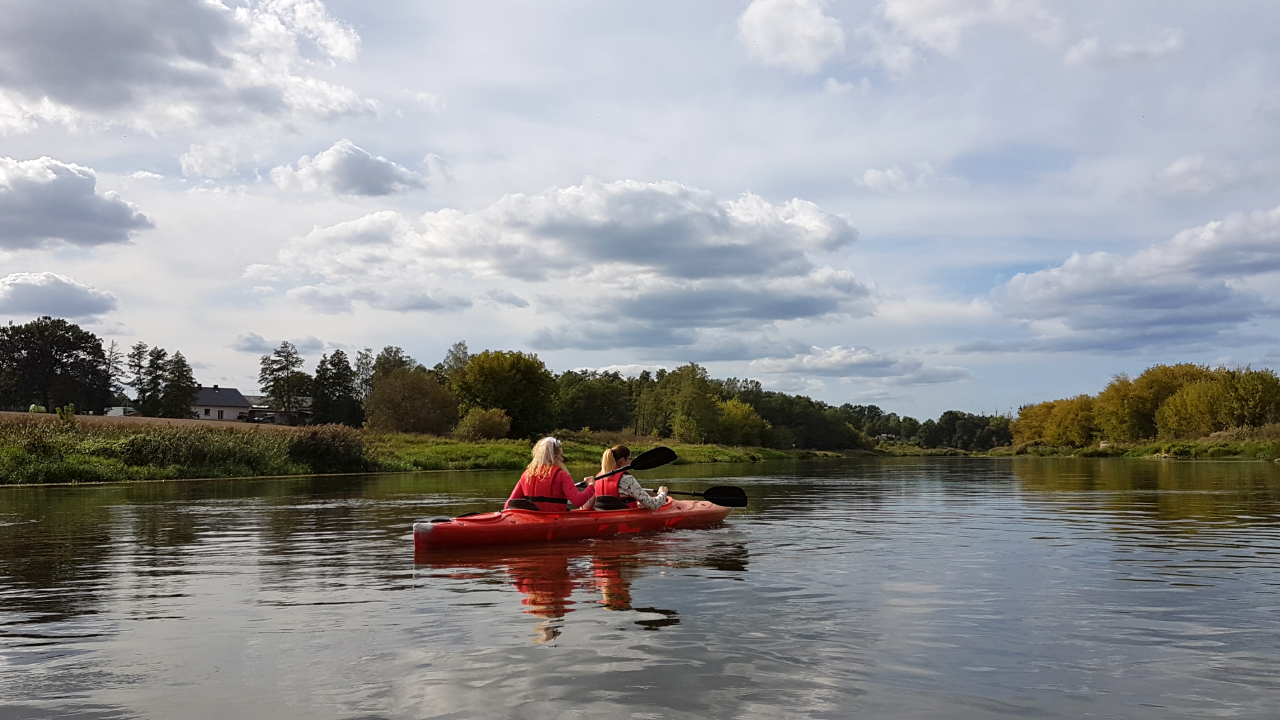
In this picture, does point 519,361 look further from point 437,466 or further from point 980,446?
point 980,446

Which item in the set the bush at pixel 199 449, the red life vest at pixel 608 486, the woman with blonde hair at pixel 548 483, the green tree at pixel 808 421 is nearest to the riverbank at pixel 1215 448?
the red life vest at pixel 608 486

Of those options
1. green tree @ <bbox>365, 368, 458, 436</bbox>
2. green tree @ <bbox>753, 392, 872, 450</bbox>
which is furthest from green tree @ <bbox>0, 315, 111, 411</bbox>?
green tree @ <bbox>753, 392, 872, 450</bbox>

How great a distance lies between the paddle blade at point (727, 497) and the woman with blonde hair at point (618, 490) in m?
2.01

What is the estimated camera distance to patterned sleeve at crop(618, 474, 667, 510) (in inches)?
528

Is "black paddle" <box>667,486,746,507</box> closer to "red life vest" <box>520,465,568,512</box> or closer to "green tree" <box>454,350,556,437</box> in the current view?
"red life vest" <box>520,465,568,512</box>

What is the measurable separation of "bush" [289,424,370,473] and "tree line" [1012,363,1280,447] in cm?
5394

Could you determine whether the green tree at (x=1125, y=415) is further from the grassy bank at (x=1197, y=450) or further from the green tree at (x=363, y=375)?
the green tree at (x=363, y=375)

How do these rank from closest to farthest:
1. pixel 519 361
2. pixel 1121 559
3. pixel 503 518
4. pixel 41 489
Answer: pixel 1121 559 → pixel 503 518 → pixel 41 489 → pixel 519 361

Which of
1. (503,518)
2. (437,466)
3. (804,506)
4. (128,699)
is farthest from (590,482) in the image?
(437,466)

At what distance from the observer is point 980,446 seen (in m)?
160

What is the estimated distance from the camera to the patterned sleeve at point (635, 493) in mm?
13422

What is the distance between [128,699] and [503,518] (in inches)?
263

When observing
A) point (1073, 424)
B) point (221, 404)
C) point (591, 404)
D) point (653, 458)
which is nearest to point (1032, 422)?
point (1073, 424)

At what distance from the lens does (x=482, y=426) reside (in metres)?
59.1
